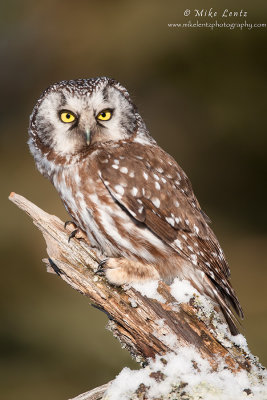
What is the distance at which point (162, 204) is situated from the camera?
126 inches

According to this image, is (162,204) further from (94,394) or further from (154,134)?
(154,134)

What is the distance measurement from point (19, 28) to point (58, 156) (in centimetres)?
311

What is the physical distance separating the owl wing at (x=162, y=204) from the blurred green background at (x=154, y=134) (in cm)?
227

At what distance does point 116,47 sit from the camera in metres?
5.75

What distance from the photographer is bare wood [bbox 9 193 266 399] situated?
2625 mm

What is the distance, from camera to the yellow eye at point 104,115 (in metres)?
3.32

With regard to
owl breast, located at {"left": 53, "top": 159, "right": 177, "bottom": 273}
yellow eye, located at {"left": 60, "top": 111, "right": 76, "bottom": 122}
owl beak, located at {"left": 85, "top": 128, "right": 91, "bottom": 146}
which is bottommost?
owl breast, located at {"left": 53, "top": 159, "right": 177, "bottom": 273}

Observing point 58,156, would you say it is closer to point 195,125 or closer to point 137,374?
point 137,374

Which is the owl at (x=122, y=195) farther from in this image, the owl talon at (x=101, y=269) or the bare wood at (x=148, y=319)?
the bare wood at (x=148, y=319)

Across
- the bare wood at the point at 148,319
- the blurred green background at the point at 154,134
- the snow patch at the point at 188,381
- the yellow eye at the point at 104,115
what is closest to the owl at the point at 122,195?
the yellow eye at the point at 104,115

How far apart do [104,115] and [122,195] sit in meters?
0.57
